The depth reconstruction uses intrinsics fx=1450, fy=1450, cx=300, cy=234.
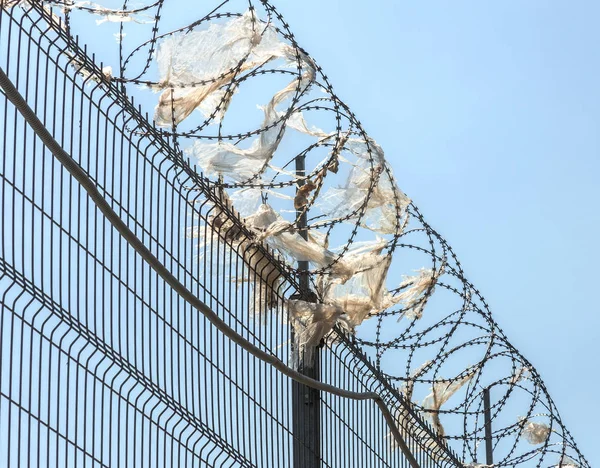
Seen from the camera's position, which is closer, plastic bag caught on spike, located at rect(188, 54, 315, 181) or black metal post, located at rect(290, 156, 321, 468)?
plastic bag caught on spike, located at rect(188, 54, 315, 181)

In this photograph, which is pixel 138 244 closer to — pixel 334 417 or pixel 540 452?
pixel 334 417

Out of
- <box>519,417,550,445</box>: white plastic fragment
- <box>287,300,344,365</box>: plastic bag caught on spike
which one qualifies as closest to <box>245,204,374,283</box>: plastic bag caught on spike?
<box>287,300,344,365</box>: plastic bag caught on spike

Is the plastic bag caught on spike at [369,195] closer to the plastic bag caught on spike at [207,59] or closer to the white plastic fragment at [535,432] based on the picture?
the plastic bag caught on spike at [207,59]

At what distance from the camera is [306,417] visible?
9.04 m

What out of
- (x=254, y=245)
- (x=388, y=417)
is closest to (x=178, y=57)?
(x=254, y=245)

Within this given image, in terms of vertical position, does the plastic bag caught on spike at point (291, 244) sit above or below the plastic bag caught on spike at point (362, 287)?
below

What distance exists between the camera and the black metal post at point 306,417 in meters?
8.97

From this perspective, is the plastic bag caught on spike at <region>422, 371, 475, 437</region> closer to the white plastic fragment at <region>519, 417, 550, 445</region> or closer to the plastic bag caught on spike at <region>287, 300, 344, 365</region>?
the white plastic fragment at <region>519, 417, 550, 445</region>

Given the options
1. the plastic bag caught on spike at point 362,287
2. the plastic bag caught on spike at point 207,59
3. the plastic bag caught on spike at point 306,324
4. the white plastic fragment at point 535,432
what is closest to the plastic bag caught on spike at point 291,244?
the plastic bag caught on spike at point 362,287

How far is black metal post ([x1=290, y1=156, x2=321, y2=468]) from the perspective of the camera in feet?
29.4

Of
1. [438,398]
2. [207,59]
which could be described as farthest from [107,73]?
[438,398]

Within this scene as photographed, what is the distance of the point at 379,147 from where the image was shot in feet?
30.6

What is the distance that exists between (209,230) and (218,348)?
0.69 m

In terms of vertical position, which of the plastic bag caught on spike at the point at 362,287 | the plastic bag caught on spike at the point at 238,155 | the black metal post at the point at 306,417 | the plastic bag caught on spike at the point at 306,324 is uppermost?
the plastic bag caught on spike at the point at 362,287
